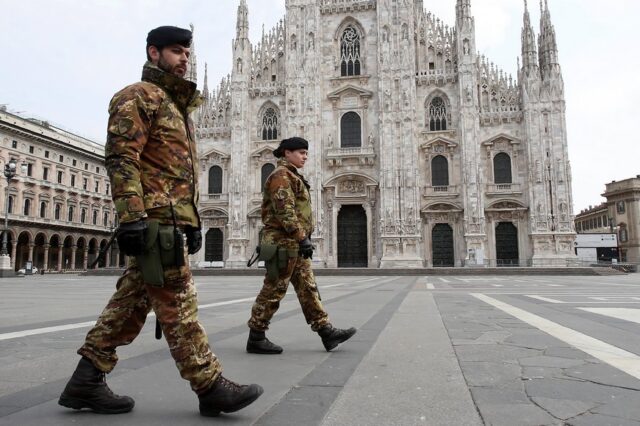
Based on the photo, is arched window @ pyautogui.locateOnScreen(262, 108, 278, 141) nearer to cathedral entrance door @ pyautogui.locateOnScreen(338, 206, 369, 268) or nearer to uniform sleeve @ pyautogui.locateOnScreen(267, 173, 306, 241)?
cathedral entrance door @ pyautogui.locateOnScreen(338, 206, 369, 268)

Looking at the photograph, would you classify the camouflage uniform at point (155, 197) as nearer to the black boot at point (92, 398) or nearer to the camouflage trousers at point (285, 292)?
the black boot at point (92, 398)

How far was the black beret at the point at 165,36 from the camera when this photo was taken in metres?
2.45

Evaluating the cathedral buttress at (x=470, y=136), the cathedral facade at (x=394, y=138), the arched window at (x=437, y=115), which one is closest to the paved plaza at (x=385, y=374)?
the cathedral buttress at (x=470, y=136)

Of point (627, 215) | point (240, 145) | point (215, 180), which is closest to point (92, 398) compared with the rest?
point (240, 145)

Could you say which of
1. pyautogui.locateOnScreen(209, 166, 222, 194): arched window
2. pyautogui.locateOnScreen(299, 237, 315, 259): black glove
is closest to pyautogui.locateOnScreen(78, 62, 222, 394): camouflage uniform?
pyautogui.locateOnScreen(299, 237, 315, 259): black glove

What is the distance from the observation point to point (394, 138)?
29.1 m

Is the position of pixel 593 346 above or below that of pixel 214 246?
below

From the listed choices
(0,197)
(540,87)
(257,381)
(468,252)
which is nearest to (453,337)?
(257,381)

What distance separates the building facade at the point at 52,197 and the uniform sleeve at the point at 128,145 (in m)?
36.1

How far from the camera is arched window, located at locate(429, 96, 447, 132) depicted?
29.6m

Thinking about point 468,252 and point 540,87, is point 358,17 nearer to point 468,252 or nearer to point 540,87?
point 540,87

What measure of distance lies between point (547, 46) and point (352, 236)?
1635cm

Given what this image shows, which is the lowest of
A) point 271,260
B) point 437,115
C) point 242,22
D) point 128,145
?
point 271,260

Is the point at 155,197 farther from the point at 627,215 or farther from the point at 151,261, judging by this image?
the point at 627,215
